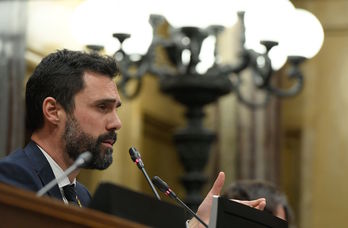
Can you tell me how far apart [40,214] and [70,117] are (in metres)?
1.09

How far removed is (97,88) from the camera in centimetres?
387

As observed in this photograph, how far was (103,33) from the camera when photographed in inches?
298

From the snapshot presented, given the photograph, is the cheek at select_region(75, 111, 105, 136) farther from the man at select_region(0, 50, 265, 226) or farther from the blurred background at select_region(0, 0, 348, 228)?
the blurred background at select_region(0, 0, 348, 228)

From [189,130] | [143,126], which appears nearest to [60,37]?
[189,130]

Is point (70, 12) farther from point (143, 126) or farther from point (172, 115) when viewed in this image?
point (172, 115)

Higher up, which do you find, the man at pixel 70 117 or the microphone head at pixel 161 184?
the man at pixel 70 117

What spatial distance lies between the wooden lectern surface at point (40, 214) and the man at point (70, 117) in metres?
0.91

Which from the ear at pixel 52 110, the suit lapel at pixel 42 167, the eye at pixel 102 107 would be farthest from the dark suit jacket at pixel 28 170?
the eye at pixel 102 107

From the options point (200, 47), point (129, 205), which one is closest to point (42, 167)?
point (129, 205)

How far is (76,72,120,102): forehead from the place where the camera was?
152 inches

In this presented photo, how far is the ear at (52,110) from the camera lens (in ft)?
12.6

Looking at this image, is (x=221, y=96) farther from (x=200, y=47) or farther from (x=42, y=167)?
(x=42, y=167)

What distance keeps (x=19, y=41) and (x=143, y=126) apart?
4.15m

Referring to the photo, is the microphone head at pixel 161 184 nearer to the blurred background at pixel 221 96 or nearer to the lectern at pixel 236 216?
the lectern at pixel 236 216
